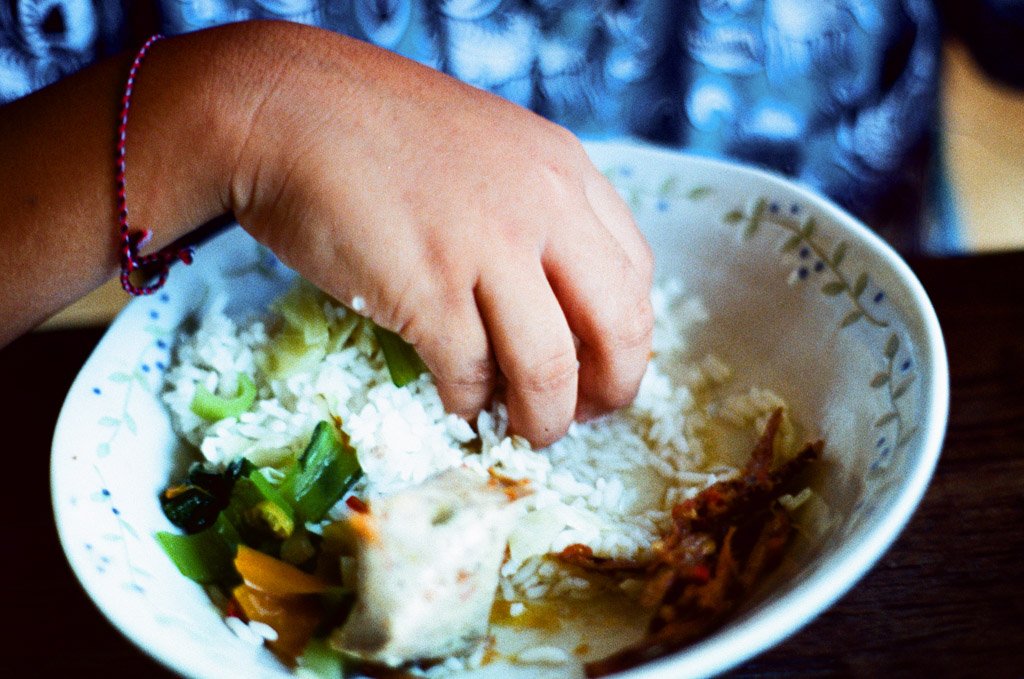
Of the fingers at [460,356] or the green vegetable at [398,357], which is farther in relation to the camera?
the green vegetable at [398,357]

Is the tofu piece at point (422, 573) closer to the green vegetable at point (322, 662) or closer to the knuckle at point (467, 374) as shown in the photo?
the green vegetable at point (322, 662)

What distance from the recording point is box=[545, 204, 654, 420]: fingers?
0.83 m

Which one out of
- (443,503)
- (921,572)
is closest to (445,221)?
(443,503)

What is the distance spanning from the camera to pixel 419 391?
3.08 feet

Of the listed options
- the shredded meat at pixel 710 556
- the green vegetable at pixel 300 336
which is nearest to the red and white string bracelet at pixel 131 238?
the green vegetable at pixel 300 336

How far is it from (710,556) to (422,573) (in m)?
0.27

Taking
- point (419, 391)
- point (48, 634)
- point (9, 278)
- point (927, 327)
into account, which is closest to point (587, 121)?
point (419, 391)

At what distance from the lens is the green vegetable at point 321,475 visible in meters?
0.82

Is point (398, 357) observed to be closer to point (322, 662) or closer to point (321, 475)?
point (321, 475)

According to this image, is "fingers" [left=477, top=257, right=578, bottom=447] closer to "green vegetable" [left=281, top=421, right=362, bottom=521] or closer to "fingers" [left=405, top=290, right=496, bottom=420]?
"fingers" [left=405, top=290, right=496, bottom=420]

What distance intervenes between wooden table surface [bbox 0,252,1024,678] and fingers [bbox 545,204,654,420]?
302 millimetres

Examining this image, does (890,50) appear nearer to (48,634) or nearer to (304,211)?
(304,211)

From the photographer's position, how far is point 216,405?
91 cm

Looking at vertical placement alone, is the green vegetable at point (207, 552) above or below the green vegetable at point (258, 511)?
below
